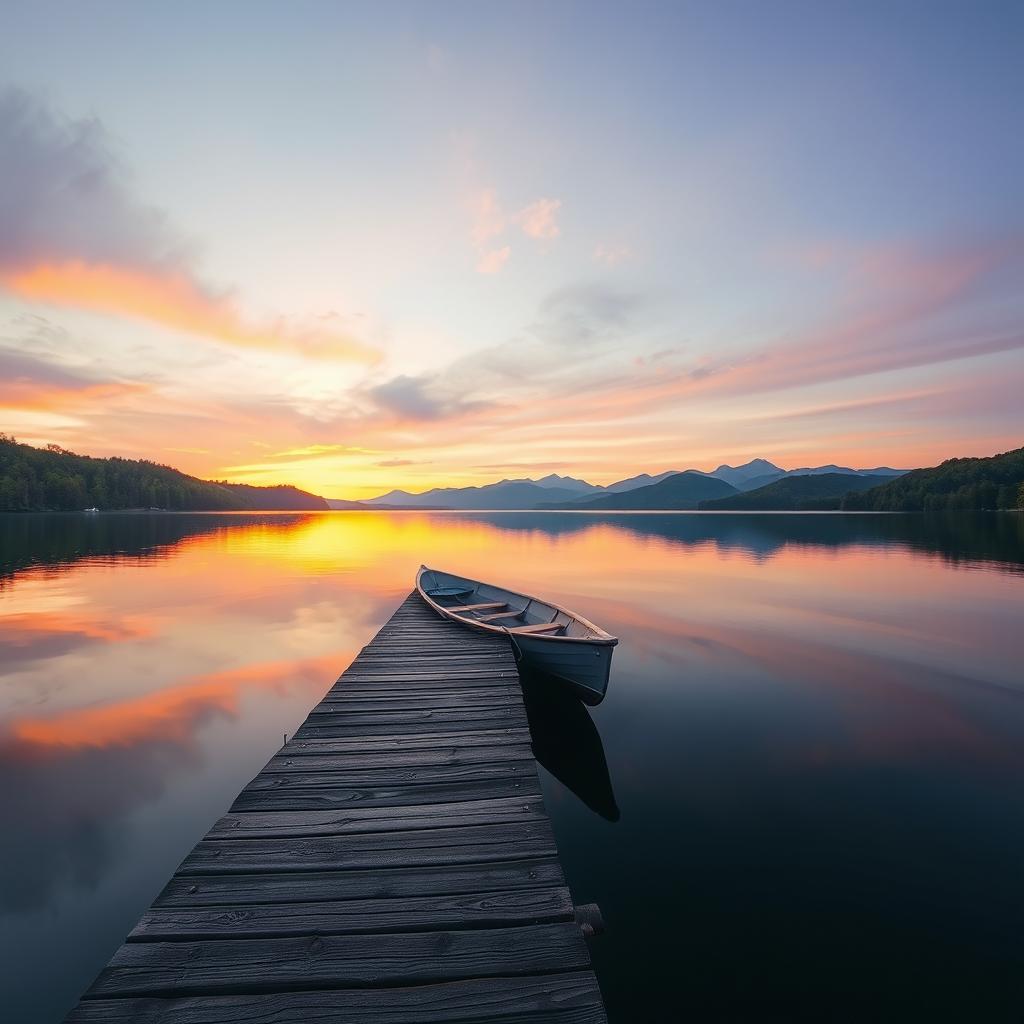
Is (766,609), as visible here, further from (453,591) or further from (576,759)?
(576,759)

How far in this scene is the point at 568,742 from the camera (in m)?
10.3

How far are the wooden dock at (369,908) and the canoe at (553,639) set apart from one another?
334cm

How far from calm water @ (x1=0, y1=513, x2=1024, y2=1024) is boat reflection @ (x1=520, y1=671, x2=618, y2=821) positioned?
68 millimetres

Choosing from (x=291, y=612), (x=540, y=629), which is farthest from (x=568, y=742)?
(x=291, y=612)

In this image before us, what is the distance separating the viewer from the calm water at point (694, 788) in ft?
17.0

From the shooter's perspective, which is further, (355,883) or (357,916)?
(355,883)

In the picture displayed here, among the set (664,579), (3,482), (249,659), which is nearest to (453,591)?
(249,659)

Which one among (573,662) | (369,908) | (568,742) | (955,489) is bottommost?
(568,742)

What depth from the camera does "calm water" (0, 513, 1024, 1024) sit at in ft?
17.0

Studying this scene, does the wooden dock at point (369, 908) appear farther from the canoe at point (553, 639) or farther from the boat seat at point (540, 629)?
the boat seat at point (540, 629)

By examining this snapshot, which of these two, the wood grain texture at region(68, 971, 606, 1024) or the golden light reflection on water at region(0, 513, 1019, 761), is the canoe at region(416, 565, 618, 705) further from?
the wood grain texture at region(68, 971, 606, 1024)

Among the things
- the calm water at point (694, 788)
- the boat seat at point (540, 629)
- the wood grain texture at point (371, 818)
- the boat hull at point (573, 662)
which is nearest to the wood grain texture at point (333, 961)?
the wood grain texture at point (371, 818)

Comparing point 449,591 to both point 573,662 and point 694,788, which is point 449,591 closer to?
point 573,662

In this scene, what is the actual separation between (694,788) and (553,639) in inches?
140
